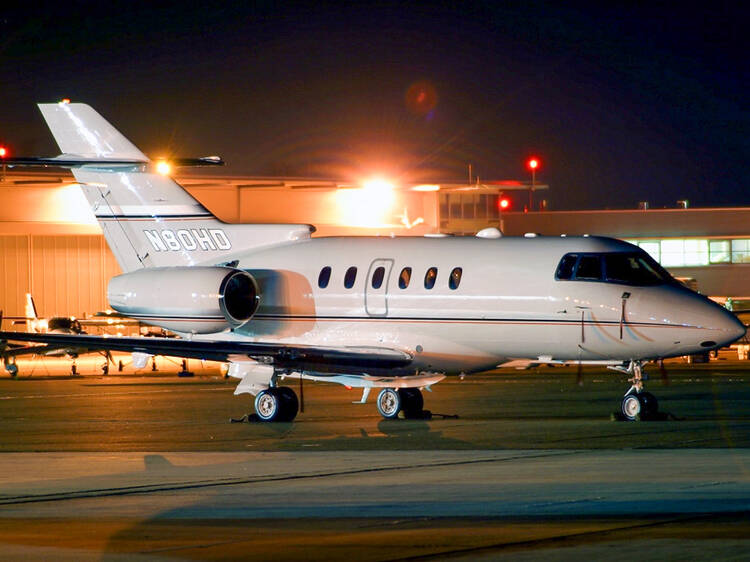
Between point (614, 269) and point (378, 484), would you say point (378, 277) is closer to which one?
point (614, 269)

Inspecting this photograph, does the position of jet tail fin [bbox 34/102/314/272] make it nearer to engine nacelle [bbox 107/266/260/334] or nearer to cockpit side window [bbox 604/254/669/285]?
engine nacelle [bbox 107/266/260/334]

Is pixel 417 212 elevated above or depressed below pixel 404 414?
above

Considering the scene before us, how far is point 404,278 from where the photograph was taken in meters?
23.6

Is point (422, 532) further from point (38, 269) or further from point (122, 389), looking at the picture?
point (38, 269)

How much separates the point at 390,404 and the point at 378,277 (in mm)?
2398

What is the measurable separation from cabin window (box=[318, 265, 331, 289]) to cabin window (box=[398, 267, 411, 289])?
5.04 ft

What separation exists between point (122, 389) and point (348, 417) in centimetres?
1210

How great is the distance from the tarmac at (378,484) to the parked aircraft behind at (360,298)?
1131mm

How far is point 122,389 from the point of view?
3384 cm

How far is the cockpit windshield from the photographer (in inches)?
851

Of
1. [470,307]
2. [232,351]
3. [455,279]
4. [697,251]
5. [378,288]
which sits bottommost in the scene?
[232,351]

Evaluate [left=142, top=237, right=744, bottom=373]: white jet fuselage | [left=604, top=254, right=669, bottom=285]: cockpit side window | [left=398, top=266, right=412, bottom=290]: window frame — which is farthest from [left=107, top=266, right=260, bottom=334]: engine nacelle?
[left=604, top=254, right=669, bottom=285]: cockpit side window

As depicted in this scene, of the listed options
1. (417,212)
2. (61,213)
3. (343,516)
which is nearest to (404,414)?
(343,516)

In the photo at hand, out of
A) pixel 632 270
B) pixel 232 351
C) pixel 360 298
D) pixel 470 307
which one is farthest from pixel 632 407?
pixel 232 351
